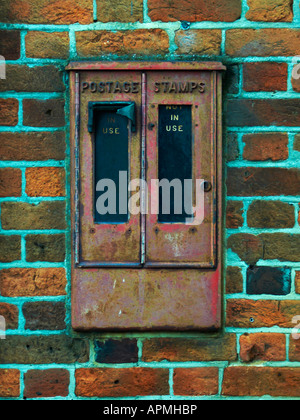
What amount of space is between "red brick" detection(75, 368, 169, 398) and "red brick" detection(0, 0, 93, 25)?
1.10 meters

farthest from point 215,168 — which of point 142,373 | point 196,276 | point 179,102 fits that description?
point 142,373

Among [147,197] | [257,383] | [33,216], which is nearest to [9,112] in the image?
[33,216]

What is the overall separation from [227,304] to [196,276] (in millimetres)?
149

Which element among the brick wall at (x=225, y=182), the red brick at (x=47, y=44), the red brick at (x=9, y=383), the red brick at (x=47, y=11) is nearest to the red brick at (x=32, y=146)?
the brick wall at (x=225, y=182)

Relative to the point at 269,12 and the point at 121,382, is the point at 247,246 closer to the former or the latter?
the point at 121,382

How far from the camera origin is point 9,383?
137 centimetres

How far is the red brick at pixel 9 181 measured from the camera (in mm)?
1344

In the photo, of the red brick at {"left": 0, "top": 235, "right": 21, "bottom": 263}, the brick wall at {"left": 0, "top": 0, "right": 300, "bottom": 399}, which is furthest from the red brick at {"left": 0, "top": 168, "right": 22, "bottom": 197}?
the red brick at {"left": 0, "top": 235, "right": 21, "bottom": 263}

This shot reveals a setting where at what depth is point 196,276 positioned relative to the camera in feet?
4.34

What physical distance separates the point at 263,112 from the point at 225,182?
0.25 metres

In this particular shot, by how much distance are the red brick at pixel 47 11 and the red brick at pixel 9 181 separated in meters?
0.47

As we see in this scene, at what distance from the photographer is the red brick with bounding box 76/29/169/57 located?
133 centimetres

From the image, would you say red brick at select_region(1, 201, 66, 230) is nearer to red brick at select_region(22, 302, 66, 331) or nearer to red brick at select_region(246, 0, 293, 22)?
red brick at select_region(22, 302, 66, 331)
